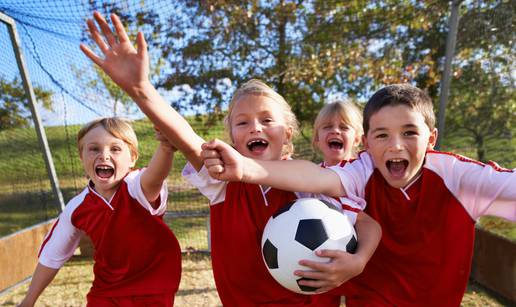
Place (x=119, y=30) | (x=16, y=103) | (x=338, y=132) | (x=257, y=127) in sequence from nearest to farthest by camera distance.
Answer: (x=119, y=30), (x=257, y=127), (x=338, y=132), (x=16, y=103)

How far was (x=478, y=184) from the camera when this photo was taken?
6.73 ft

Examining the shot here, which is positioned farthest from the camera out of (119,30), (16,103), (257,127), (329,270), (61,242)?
(16,103)

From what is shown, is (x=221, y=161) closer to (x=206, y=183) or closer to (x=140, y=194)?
(x=206, y=183)

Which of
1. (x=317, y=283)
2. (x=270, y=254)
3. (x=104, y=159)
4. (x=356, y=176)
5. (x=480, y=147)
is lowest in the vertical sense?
(x=317, y=283)

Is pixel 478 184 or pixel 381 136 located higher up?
pixel 381 136

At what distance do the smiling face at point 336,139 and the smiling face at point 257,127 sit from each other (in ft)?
4.44

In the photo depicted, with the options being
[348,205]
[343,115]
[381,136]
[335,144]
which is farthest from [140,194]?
[343,115]

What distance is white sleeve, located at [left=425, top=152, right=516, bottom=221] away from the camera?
2.00 m

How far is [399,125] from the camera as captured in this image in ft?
6.68

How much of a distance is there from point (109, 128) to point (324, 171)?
1.55 meters

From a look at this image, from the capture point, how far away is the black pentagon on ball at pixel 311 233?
181 cm

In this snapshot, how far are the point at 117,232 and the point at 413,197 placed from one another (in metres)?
1.83

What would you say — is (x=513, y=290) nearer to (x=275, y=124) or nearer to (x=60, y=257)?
(x=275, y=124)

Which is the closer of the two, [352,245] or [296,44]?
[352,245]
